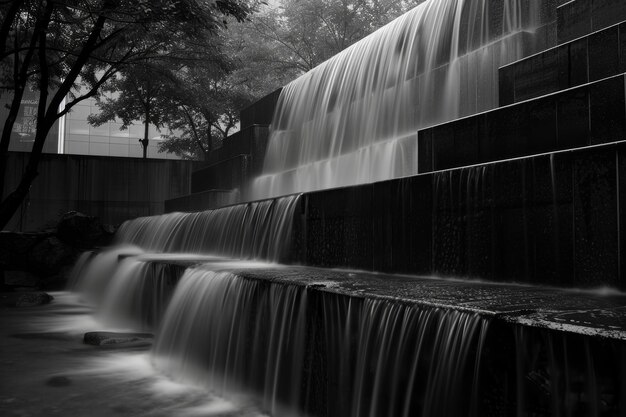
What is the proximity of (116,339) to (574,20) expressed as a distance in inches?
306

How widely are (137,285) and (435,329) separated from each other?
8.05 meters

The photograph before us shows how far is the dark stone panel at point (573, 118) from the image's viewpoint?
17.6ft

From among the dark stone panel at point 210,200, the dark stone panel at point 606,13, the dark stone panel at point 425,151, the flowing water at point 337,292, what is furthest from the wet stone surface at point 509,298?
the dark stone panel at point 210,200

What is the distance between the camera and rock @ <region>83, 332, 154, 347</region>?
8.48 m

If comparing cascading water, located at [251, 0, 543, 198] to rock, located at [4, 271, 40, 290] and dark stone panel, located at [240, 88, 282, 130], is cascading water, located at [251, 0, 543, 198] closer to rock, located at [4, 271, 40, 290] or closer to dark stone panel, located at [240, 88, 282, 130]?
dark stone panel, located at [240, 88, 282, 130]

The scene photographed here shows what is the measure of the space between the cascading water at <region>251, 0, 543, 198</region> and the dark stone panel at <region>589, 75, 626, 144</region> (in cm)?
385

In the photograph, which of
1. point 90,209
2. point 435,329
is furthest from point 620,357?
point 90,209

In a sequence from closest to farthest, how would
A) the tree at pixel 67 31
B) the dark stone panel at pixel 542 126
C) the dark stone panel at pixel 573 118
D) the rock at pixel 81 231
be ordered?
the dark stone panel at pixel 573 118
the dark stone panel at pixel 542 126
the tree at pixel 67 31
the rock at pixel 81 231

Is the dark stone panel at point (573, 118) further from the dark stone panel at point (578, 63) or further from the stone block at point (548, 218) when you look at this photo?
the dark stone panel at point (578, 63)

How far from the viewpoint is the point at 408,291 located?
178 inches

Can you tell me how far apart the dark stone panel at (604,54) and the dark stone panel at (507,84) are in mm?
1051

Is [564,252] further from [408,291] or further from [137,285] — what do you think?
[137,285]

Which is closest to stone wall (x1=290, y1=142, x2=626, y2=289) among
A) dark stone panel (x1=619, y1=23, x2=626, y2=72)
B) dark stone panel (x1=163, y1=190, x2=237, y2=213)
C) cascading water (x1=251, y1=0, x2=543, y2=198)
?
dark stone panel (x1=619, y1=23, x2=626, y2=72)

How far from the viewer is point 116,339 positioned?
8.55m
